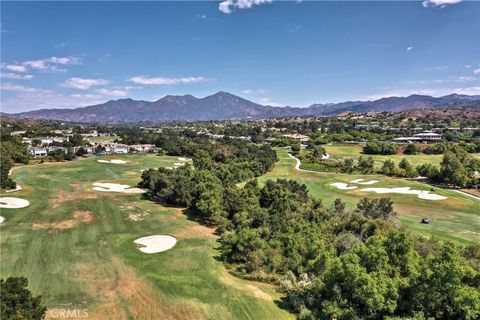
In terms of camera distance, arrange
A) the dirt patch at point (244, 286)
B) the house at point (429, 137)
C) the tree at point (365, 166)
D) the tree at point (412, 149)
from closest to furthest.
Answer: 1. the dirt patch at point (244, 286)
2. the tree at point (365, 166)
3. the tree at point (412, 149)
4. the house at point (429, 137)

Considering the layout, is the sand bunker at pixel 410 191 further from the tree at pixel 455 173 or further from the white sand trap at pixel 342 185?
the tree at pixel 455 173

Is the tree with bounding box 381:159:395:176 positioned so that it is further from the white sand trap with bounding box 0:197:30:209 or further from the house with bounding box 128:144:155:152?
the house with bounding box 128:144:155:152

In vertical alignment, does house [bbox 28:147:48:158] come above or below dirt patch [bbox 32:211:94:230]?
above

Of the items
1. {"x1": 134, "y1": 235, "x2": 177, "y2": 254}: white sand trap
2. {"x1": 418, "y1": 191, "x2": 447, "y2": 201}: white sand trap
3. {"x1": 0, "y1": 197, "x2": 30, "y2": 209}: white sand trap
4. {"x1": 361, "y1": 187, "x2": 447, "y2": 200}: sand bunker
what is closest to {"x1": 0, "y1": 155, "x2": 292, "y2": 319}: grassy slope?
{"x1": 134, "y1": 235, "x2": 177, "y2": 254}: white sand trap

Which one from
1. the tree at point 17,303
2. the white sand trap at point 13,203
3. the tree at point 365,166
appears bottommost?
the tree at point 365,166

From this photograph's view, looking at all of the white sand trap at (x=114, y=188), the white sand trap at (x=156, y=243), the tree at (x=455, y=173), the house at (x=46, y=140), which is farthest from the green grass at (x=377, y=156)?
the house at (x=46, y=140)

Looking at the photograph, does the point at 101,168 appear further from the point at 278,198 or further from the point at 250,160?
the point at 278,198

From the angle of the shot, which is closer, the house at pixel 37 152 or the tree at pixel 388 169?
the tree at pixel 388 169
